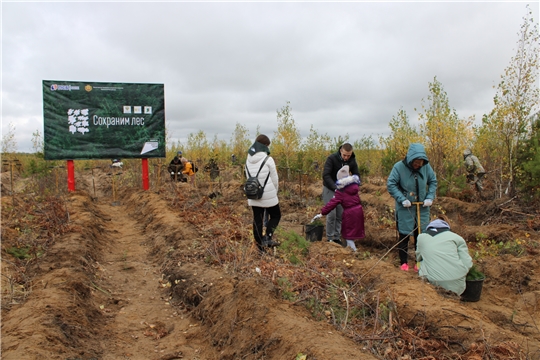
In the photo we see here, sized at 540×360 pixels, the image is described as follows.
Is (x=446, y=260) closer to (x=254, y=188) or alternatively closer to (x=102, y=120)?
(x=254, y=188)

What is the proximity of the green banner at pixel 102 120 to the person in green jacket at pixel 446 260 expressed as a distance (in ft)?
40.6

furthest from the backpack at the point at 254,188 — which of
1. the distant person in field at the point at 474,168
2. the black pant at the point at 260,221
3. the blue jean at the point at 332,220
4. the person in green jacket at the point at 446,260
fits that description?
the distant person in field at the point at 474,168

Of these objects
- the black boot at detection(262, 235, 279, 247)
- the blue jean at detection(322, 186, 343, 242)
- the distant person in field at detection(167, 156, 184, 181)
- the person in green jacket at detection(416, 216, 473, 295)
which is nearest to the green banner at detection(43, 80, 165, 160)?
the distant person in field at detection(167, 156, 184, 181)

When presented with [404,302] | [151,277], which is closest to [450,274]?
[404,302]

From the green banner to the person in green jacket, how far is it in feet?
40.6

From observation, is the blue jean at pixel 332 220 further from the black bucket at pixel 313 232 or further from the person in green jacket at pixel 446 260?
the person in green jacket at pixel 446 260

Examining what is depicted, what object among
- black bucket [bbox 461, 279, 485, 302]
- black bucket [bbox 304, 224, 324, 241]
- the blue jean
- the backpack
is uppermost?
the backpack

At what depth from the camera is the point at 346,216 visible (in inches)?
268

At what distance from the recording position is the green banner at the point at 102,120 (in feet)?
46.1

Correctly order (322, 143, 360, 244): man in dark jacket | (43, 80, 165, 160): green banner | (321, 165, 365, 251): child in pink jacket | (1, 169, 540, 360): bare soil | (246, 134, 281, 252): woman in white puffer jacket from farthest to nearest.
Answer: (43, 80, 165, 160): green banner → (322, 143, 360, 244): man in dark jacket → (321, 165, 365, 251): child in pink jacket → (246, 134, 281, 252): woman in white puffer jacket → (1, 169, 540, 360): bare soil

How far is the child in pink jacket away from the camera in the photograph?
22.0 ft

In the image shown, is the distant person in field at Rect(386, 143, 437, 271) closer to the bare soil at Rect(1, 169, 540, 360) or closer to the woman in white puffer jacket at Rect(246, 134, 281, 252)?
the bare soil at Rect(1, 169, 540, 360)

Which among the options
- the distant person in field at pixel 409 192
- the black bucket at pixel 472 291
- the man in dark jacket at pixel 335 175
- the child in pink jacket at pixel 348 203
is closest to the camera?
the black bucket at pixel 472 291

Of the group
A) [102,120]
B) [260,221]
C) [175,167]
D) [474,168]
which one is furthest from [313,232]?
[102,120]
